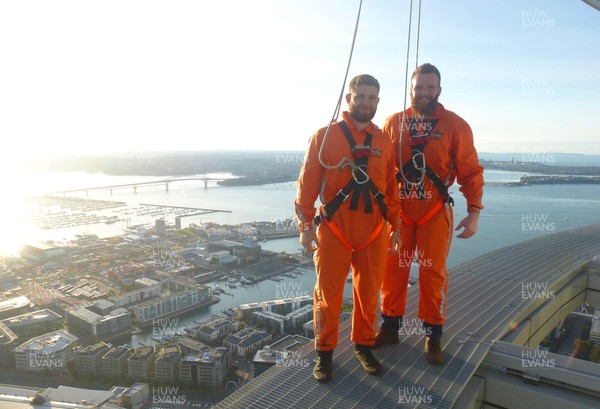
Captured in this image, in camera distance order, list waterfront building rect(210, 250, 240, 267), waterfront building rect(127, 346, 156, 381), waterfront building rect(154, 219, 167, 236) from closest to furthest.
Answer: waterfront building rect(127, 346, 156, 381), waterfront building rect(210, 250, 240, 267), waterfront building rect(154, 219, 167, 236)

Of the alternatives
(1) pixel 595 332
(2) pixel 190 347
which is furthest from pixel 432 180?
(1) pixel 595 332

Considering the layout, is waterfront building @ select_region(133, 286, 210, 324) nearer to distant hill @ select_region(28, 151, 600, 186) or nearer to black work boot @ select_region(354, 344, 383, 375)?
black work boot @ select_region(354, 344, 383, 375)

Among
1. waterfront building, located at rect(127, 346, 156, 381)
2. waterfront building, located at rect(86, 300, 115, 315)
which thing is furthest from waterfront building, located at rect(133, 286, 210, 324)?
waterfront building, located at rect(127, 346, 156, 381)

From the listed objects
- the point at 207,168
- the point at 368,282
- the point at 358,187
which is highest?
the point at 358,187

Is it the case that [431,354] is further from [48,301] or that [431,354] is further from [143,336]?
[48,301]

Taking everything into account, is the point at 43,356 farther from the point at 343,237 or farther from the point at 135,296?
the point at 343,237
